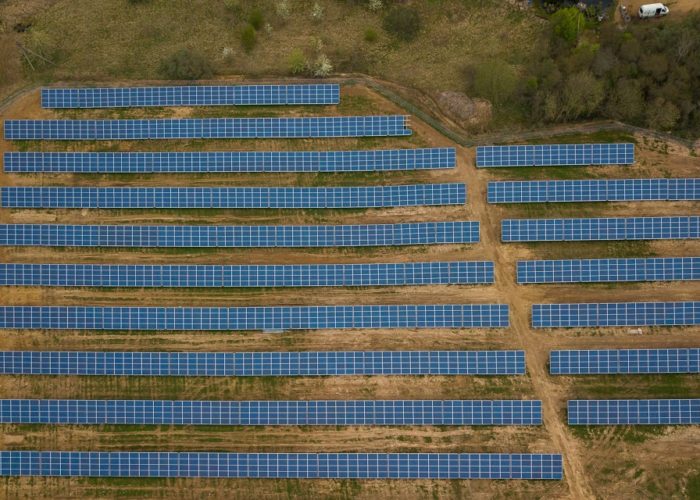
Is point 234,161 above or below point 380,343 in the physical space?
above

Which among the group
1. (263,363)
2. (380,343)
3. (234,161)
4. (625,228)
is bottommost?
(263,363)

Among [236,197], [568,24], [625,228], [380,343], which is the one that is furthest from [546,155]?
[236,197]

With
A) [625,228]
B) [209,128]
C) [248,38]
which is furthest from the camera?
[248,38]

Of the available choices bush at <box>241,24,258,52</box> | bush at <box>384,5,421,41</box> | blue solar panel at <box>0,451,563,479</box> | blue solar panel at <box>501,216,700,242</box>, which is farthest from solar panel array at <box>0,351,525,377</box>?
bush at <box>384,5,421,41</box>

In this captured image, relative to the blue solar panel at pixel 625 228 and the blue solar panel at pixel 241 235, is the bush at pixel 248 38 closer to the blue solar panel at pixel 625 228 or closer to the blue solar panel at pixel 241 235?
the blue solar panel at pixel 241 235

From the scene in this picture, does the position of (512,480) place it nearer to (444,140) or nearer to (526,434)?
(526,434)

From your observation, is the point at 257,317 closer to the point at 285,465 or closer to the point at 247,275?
the point at 247,275

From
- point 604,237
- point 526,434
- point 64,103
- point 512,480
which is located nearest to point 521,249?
point 604,237

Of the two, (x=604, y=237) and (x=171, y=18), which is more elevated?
(x=171, y=18)
